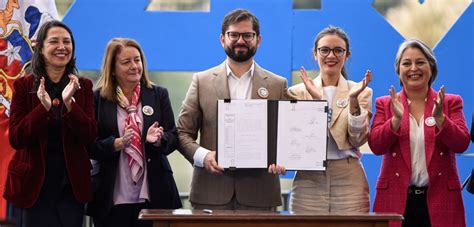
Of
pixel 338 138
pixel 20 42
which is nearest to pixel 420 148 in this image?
pixel 338 138

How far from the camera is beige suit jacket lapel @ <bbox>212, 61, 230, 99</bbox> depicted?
470 centimetres

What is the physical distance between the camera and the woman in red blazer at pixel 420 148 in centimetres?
449

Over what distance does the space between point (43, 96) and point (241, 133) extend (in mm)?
1112

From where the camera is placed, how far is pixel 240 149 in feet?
14.8

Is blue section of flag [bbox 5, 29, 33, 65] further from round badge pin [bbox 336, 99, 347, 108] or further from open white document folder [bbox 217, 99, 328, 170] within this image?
round badge pin [bbox 336, 99, 347, 108]

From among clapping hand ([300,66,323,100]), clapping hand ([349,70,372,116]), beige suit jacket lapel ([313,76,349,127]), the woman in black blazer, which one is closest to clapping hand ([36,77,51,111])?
the woman in black blazer

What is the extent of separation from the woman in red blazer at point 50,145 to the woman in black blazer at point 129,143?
0.15m

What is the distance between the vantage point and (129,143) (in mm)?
4648

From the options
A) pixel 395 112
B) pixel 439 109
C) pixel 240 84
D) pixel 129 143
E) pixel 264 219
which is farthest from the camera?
pixel 240 84

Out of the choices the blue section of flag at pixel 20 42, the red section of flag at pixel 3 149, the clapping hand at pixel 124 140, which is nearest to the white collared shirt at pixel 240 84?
the clapping hand at pixel 124 140

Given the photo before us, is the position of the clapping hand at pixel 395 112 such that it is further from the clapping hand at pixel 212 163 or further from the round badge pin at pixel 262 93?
the clapping hand at pixel 212 163

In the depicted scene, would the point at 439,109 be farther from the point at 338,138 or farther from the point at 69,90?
the point at 69,90

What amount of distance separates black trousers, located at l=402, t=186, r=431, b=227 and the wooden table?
2.82 ft

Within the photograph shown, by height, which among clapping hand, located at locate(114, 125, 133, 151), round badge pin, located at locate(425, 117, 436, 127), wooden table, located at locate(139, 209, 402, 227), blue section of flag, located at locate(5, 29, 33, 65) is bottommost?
wooden table, located at locate(139, 209, 402, 227)
